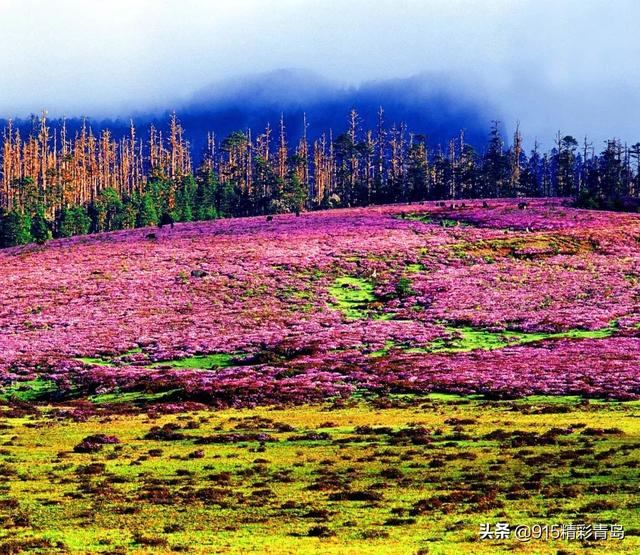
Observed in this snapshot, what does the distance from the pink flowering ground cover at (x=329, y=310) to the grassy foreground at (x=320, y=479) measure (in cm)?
821

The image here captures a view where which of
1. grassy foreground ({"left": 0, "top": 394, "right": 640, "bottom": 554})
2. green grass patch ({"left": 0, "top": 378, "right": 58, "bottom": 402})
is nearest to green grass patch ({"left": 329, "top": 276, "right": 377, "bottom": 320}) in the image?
green grass patch ({"left": 0, "top": 378, "right": 58, "bottom": 402})

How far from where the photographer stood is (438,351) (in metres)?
61.9

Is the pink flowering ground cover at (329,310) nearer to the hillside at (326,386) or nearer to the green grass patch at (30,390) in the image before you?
the green grass patch at (30,390)

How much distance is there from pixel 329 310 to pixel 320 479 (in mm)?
47978

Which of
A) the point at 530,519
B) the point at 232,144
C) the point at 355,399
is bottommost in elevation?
the point at 355,399

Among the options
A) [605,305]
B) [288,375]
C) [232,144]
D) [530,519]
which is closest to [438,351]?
[288,375]

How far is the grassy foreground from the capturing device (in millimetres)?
21234

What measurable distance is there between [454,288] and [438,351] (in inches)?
824

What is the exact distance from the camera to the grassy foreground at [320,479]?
69.7ft

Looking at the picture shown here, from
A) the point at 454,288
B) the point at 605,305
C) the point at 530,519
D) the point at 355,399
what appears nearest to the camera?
the point at 530,519

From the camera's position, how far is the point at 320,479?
28.5 m

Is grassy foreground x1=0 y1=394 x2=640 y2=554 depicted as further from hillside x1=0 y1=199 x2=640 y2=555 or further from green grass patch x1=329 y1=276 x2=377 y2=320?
green grass patch x1=329 y1=276 x2=377 y2=320

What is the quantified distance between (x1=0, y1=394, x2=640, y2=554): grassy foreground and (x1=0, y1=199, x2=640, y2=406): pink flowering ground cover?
8.21 meters

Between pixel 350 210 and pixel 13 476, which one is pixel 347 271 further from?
pixel 13 476
